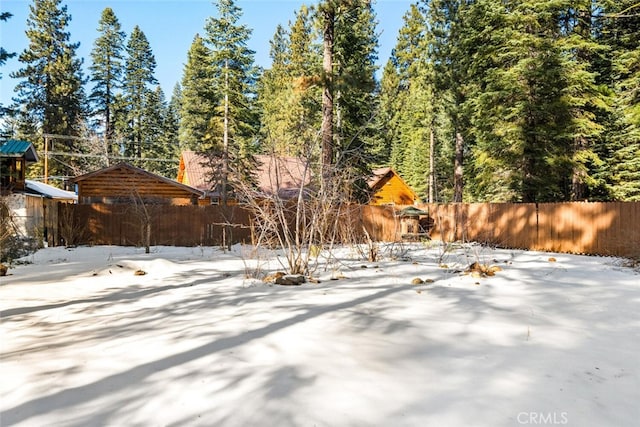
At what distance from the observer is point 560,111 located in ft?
47.1

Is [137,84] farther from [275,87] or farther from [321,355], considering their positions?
[321,355]

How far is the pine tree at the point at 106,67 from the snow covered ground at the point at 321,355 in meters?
30.8

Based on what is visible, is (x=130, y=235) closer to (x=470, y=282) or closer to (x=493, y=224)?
(x=470, y=282)

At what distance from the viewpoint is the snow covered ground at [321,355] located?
85.5 inches

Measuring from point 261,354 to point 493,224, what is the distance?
13.2 m

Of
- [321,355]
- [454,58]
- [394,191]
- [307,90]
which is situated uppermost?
[454,58]

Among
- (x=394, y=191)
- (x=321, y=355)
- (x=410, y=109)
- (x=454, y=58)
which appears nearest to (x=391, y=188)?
(x=394, y=191)

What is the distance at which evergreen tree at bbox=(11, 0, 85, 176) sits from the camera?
2586 centimetres

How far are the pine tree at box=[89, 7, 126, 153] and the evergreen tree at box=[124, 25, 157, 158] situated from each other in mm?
1175

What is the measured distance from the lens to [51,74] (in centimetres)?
2628

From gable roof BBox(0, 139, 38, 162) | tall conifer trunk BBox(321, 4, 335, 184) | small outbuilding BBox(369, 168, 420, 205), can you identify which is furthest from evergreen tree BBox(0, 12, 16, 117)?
small outbuilding BBox(369, 168, 420, 205)

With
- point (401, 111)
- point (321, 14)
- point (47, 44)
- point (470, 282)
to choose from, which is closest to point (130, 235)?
point (321, 14)

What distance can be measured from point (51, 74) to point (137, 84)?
25.7 feet

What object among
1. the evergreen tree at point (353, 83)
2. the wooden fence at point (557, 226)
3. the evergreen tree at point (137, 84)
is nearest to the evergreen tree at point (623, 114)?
the wooden fence at point (557, 226)
